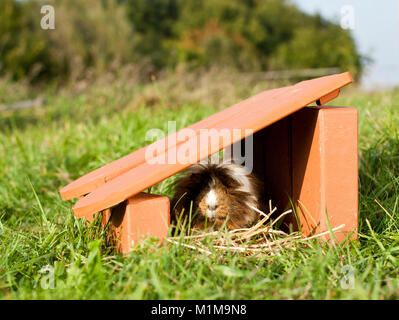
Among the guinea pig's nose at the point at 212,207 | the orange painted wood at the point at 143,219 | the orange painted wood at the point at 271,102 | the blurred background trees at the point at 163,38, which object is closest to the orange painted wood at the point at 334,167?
the orange painted wood at the point at 271,102

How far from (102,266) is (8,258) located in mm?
547

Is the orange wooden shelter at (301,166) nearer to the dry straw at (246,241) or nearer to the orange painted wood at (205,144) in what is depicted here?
the orange painted wood at (205,144)

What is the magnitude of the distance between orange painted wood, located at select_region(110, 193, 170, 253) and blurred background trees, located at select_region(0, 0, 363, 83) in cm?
510

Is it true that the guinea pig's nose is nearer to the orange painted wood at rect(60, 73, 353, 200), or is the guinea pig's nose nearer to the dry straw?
the dry straw

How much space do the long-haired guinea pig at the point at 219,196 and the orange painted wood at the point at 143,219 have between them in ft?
0.85

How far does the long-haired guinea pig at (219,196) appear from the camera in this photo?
222 cm

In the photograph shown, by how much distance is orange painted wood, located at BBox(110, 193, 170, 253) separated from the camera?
Result: 6.19 feet

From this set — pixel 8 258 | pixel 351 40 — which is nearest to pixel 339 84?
pixel 8 258

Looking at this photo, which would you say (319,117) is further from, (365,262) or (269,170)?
(269,170)

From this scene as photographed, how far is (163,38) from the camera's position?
112 ft

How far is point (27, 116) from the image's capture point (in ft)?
22.3

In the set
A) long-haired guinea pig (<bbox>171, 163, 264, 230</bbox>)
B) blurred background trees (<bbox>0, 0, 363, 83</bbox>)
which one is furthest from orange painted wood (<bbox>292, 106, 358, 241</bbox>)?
blurred background trees (<bbox>0, 0, 363, 83</bbox>)

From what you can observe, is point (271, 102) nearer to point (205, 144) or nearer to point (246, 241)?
point (205, 144)

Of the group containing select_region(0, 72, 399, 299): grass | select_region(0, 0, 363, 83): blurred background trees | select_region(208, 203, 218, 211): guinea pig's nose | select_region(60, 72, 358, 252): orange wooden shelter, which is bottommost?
select_region(0, 72, 399, 299): grass
